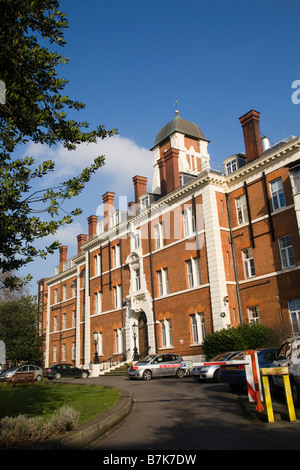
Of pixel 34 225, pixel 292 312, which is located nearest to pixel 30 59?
pixel 34 225

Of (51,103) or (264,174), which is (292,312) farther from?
(51,103)

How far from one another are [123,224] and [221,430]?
100ft

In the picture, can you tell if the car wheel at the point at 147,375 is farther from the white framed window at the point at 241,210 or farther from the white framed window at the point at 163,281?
the white framed window at the point at 241,210

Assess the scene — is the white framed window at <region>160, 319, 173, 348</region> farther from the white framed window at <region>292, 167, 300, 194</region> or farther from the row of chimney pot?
the white framed window at <region>292, 167, 300, 194</region>

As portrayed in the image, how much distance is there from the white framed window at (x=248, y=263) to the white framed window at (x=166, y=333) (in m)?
7.43

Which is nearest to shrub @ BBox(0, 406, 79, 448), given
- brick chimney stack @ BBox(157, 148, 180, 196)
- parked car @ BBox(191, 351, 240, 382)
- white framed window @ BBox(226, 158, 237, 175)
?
parked car @ BBox(191, 351, 240, 382)

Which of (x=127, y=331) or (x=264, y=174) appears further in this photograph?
(x=127, y=331)

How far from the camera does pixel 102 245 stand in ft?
136

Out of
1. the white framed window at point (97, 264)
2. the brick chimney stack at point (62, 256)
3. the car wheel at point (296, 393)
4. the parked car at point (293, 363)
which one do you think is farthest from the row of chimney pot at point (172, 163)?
the car wheel at point (296, 393)

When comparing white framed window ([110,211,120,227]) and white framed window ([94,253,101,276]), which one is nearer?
white framed window ([110,211,120,227])

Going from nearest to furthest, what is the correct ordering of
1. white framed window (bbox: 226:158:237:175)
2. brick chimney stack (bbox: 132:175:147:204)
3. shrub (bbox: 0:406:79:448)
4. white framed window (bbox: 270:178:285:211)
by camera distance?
shrub (bbox: 0:406:79:448)
white framed window (bbox: 270:178:285:211)
white framed window (bbox: 226:158:237:175)
brick chimney stack (bbox: 132:175:147:204)

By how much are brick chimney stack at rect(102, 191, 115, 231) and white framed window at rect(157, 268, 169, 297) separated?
40.3 ft

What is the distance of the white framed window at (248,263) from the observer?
26212mm

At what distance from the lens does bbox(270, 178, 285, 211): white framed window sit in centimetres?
2462
